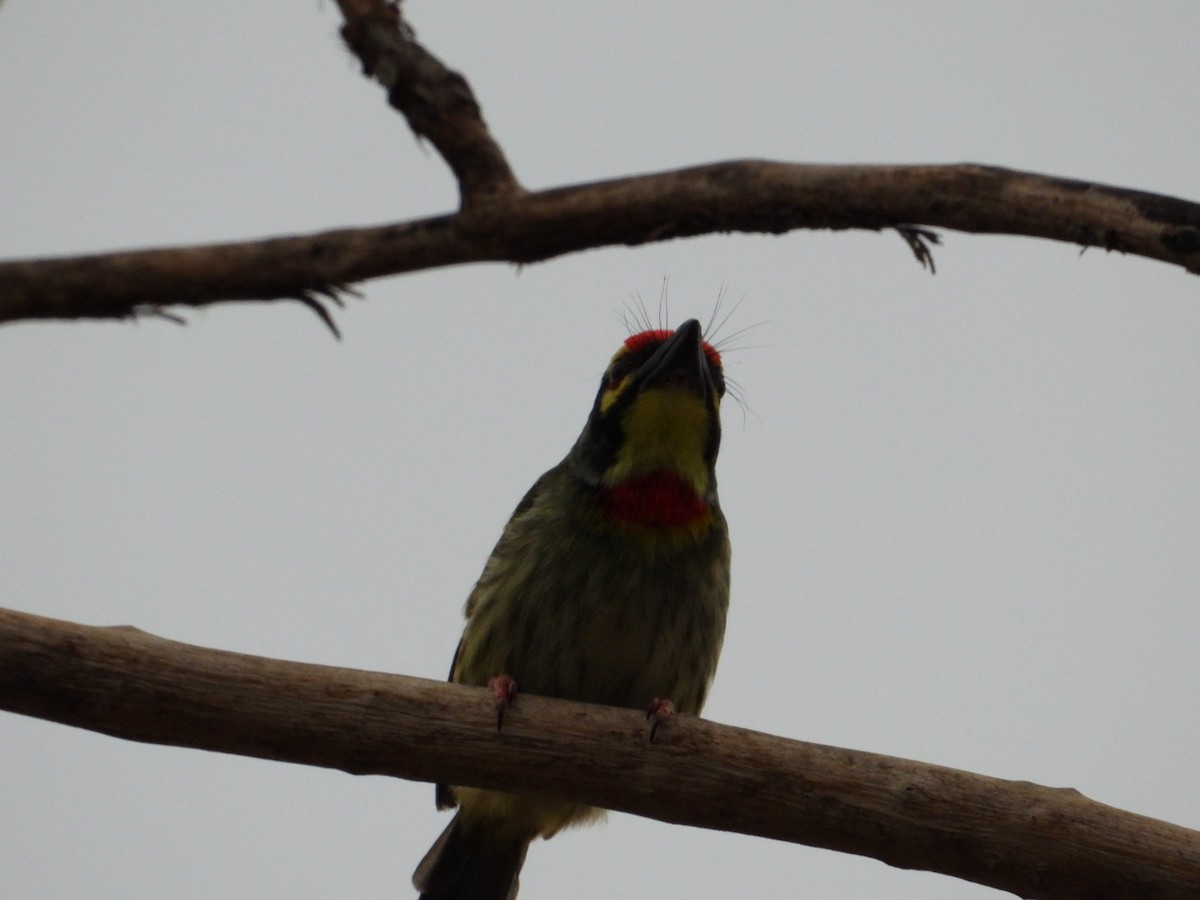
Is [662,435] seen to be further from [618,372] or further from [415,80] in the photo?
[415,80]

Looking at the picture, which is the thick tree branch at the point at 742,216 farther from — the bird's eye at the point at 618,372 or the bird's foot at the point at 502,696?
the bird's eye at the point at 618,372

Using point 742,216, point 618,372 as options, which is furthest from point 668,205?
point 618,372

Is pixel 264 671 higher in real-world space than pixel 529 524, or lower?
lower

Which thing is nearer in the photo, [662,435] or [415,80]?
[415,80]

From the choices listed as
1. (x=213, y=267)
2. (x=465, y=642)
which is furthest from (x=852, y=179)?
(x=465, y=642)

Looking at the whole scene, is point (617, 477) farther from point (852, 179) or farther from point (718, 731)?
point (852, 179)

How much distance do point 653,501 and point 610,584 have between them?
1.03ft

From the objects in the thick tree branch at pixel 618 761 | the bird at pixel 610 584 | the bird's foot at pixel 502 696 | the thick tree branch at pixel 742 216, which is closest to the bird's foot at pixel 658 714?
the thick tree branch at pixel 618 761

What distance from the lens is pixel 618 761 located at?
3.45 m

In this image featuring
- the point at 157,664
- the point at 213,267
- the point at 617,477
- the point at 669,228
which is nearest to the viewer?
the point at 213,267

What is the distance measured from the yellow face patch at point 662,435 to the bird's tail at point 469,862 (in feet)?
4.22

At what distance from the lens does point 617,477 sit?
14.3ft

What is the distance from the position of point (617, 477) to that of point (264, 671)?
1.43 metres

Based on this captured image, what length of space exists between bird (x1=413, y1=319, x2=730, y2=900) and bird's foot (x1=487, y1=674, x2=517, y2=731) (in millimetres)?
515
